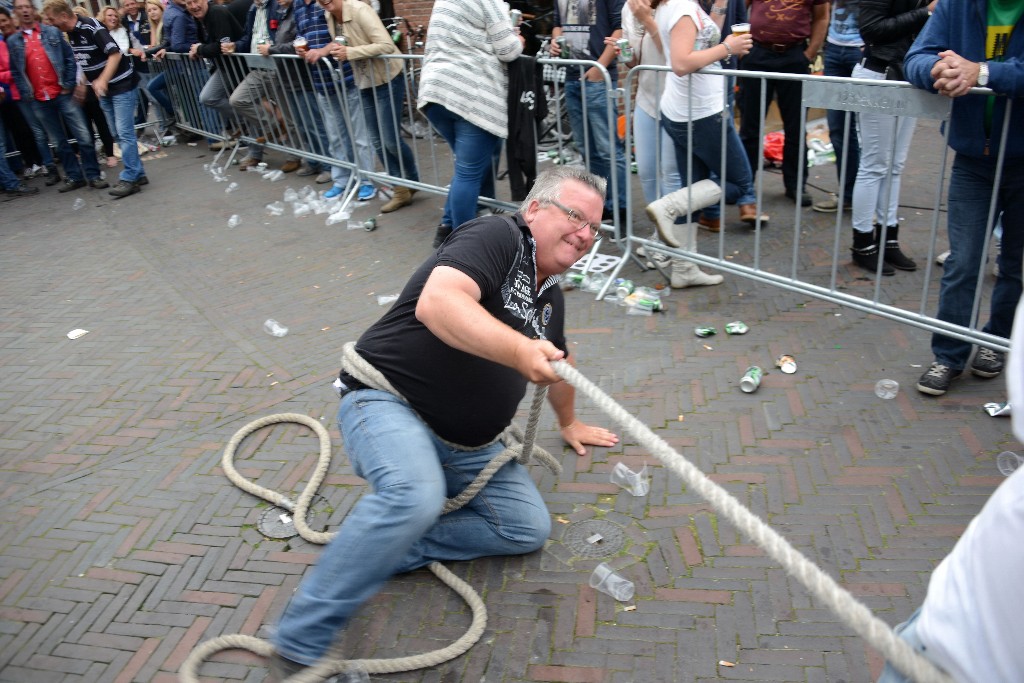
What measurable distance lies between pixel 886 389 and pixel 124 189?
8556 millimetres

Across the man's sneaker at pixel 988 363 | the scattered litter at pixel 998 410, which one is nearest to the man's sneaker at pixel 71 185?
the man's sneaker at pixel 988 363

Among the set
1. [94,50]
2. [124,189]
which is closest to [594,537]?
[124,189]

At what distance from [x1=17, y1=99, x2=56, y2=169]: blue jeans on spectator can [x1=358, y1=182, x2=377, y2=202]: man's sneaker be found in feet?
15.3

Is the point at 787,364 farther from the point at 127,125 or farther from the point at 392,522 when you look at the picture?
the point at 127,125

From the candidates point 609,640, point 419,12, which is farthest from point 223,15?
point 609,640

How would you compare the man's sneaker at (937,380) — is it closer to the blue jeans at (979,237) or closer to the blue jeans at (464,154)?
the blue jeans at (979,237)

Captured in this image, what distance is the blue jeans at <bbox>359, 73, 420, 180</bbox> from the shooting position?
7406 millimetres

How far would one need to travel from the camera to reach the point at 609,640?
9.07ft

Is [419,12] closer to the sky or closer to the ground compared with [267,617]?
closer to the sky

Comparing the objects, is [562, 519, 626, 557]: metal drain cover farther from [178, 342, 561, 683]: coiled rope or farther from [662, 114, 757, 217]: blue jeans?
[662, 114, 757, 217]: blue jeans

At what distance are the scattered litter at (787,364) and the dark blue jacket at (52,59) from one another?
28.8 ft

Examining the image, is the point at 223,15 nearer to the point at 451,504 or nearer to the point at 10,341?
the point at 10,341

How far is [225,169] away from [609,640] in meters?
8.85

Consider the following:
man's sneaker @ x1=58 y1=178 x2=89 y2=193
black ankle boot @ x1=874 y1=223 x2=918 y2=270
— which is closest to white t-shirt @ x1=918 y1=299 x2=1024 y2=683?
black ankle boot @ x1=874 y1=223 x2=918 y2=270
